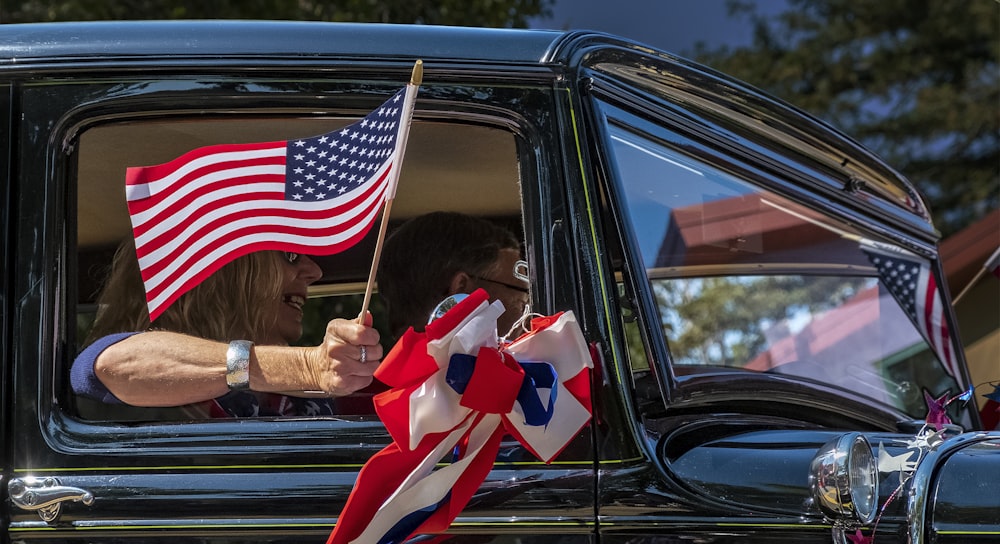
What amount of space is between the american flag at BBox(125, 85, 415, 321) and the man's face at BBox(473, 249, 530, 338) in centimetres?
39

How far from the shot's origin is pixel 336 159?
1889mm

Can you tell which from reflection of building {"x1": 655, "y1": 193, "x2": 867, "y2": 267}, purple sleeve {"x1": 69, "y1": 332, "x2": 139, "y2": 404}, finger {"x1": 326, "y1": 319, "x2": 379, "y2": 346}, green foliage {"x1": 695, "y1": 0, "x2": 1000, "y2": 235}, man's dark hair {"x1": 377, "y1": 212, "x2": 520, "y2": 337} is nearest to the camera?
finger {"x1": 326, "y1": 319, "x2": 379, "y2": 346}

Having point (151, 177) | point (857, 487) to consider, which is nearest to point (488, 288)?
point (151, 177)

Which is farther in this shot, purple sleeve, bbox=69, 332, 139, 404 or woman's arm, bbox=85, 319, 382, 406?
purple sleeve, bbox=69, 332, 139, 404

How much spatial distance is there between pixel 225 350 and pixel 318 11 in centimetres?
454

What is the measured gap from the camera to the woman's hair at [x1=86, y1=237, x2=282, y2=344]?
214cm

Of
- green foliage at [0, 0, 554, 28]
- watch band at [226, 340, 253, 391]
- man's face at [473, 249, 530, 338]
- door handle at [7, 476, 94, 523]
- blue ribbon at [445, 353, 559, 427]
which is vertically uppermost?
green foliage at [0, 0, 554, 28]

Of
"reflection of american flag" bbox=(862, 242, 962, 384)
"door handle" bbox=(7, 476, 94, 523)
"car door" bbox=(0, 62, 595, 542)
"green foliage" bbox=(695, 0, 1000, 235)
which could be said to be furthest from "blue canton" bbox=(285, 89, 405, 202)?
"green foliage" bbox=(695, 0, 1000, 235)

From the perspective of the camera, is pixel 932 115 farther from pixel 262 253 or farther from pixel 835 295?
pixel 262 253

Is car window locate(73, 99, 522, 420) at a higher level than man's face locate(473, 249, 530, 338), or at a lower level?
higher

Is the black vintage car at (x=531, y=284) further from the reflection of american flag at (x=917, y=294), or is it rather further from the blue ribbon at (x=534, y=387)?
the reflection of american flag at (x=917, y=294)

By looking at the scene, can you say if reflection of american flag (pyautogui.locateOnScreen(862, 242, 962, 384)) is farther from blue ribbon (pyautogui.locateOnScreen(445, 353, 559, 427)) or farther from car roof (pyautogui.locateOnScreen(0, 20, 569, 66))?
blue ribbon (pyautogui.locateOnScreen(445, 353, 559, 427))

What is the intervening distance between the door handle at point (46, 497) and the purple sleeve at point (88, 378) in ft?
0.61

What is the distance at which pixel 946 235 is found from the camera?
14344 mm
